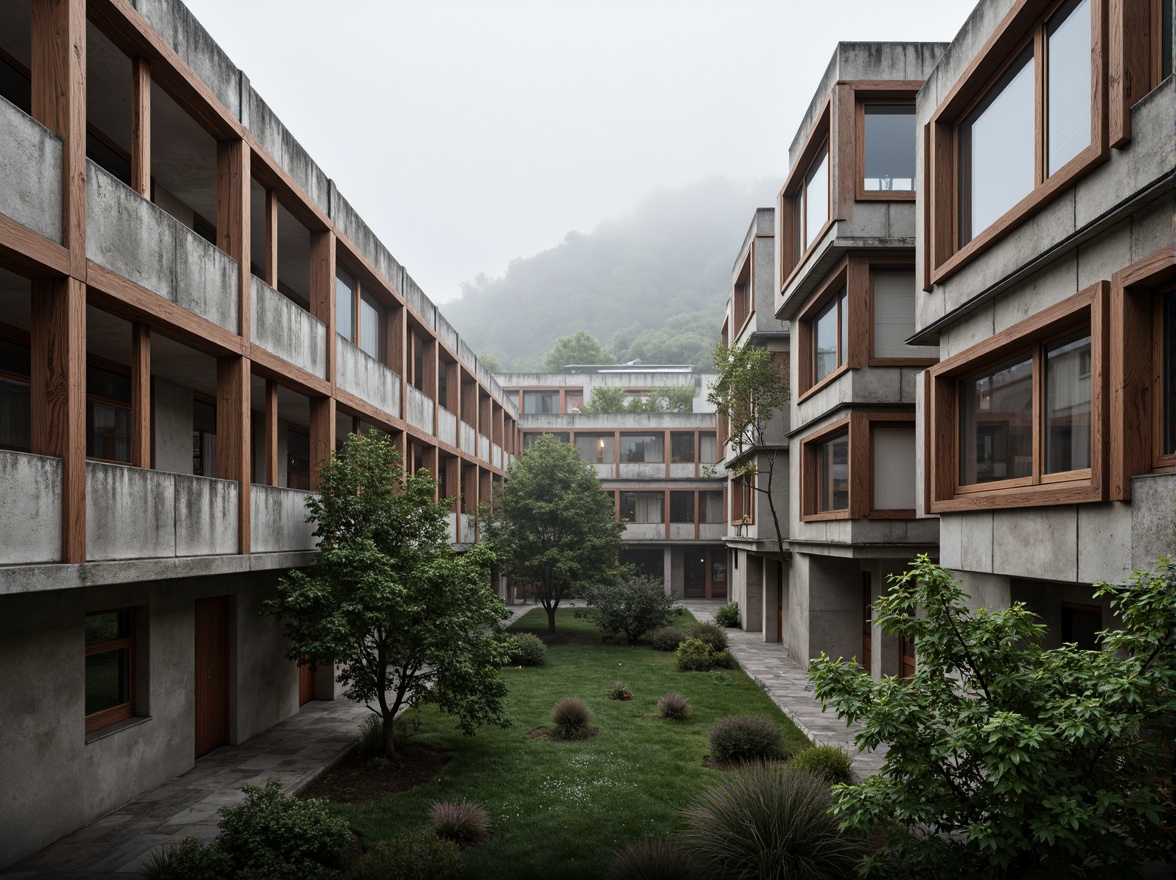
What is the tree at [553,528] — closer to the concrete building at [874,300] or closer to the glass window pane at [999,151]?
the concrete building at [874,300]

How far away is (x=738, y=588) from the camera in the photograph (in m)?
32.3

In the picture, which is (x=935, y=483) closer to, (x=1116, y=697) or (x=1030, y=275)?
(x=1030, y=275)

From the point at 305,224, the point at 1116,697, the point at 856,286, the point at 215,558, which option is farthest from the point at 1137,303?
the point at 305,224

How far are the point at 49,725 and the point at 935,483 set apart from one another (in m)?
12.2

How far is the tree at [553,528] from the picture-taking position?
2864 centimetres

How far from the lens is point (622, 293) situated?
485 feet

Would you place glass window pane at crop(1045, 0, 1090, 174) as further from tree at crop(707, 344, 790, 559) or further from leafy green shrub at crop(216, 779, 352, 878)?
tree at crop(707, 344, 790, 559)

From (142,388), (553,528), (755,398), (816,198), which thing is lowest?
(553,528)

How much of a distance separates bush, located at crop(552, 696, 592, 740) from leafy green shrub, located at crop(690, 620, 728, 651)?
822cm

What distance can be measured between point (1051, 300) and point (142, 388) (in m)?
10.9

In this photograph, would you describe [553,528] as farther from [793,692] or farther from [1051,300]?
[1051,300]

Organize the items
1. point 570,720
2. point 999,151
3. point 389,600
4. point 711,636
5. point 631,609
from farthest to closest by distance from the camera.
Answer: point 631,609
point 711,636
point 570,720
point 389,600
point 999,151

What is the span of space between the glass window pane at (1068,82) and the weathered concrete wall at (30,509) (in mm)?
11121

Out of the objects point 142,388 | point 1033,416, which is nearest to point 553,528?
point 142,388
